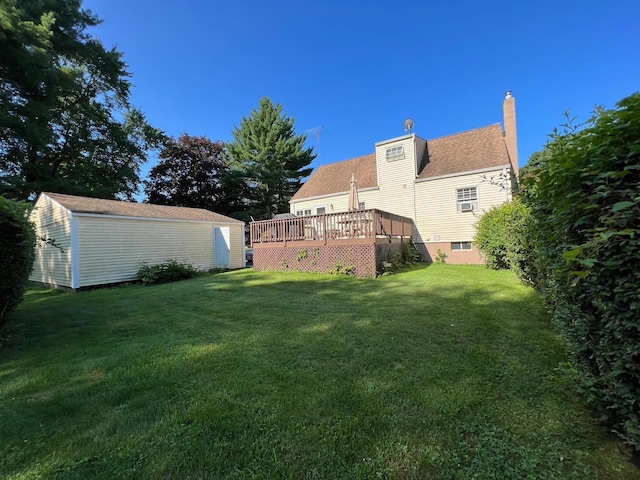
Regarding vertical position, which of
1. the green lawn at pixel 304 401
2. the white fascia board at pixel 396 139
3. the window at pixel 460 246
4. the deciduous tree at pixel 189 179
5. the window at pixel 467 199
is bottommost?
the green lawn at pixel 304 401

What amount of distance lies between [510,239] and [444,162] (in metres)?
7.71

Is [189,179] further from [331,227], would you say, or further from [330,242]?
[330,242]

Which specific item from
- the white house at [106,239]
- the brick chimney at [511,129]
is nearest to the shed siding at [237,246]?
the white house at [106,239]

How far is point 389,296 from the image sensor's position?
618 centimetres

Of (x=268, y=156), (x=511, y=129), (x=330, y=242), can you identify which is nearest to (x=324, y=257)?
(x=330, y=242)

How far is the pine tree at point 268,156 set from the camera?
87.5 feet

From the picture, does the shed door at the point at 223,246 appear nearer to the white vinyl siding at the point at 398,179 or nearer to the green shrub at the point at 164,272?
the green shrub at the point at 164,272

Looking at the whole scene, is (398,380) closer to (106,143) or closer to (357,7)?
(357,7)

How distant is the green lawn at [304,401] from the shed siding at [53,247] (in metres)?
6.90

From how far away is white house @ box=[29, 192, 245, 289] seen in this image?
10102mm

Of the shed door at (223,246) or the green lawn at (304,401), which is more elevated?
the shed door at (223,246)

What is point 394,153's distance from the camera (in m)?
14.8

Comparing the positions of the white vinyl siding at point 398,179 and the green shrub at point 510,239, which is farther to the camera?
the white vinyl siding at point 398,179

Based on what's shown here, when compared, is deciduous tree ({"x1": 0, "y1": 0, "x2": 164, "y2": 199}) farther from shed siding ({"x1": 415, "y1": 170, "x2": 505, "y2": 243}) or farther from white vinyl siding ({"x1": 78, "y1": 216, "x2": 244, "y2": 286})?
shed siding ({"x1": 415, "y1": 170, "x2": 505, "y2": 243})
